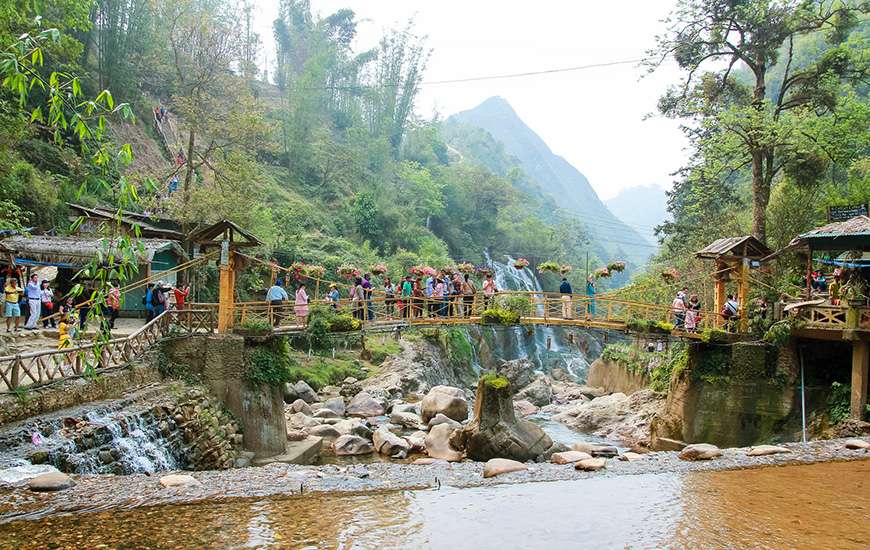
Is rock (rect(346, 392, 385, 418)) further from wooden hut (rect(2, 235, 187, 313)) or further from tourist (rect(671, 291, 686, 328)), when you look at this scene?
tourist (rect(671, 291, 686, 328))

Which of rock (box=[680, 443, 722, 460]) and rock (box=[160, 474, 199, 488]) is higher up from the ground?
rock (box=[160, 474, 199, 488])

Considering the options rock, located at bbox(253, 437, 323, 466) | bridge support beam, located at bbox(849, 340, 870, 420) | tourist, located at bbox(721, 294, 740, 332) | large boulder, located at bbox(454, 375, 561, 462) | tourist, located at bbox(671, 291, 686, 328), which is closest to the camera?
rock, located at bbox(253, 437, 323, 466)

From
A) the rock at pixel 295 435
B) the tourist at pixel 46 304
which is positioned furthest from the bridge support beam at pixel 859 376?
the tourist at pixel 46 304

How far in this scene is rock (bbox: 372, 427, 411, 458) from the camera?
15523 mm

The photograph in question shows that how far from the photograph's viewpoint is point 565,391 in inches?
1099

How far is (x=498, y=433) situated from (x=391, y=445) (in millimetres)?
2786

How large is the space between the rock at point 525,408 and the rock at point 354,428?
7666mm

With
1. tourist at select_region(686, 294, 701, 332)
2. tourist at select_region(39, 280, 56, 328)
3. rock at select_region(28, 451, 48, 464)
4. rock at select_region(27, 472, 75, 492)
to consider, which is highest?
tourist at select_region(39, 280, 56, 328)

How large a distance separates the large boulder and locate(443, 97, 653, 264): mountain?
308 ft

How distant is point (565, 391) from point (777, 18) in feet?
53.9

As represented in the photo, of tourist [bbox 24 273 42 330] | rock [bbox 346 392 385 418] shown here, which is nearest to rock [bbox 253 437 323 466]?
rock [bbox 346 392 385 418]

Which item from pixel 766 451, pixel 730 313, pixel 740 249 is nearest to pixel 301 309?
pixel 766 451

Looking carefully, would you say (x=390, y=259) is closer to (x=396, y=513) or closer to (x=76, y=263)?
(x=76, y=263)

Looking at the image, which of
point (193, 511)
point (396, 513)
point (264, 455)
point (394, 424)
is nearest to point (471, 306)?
point (394, 424)
